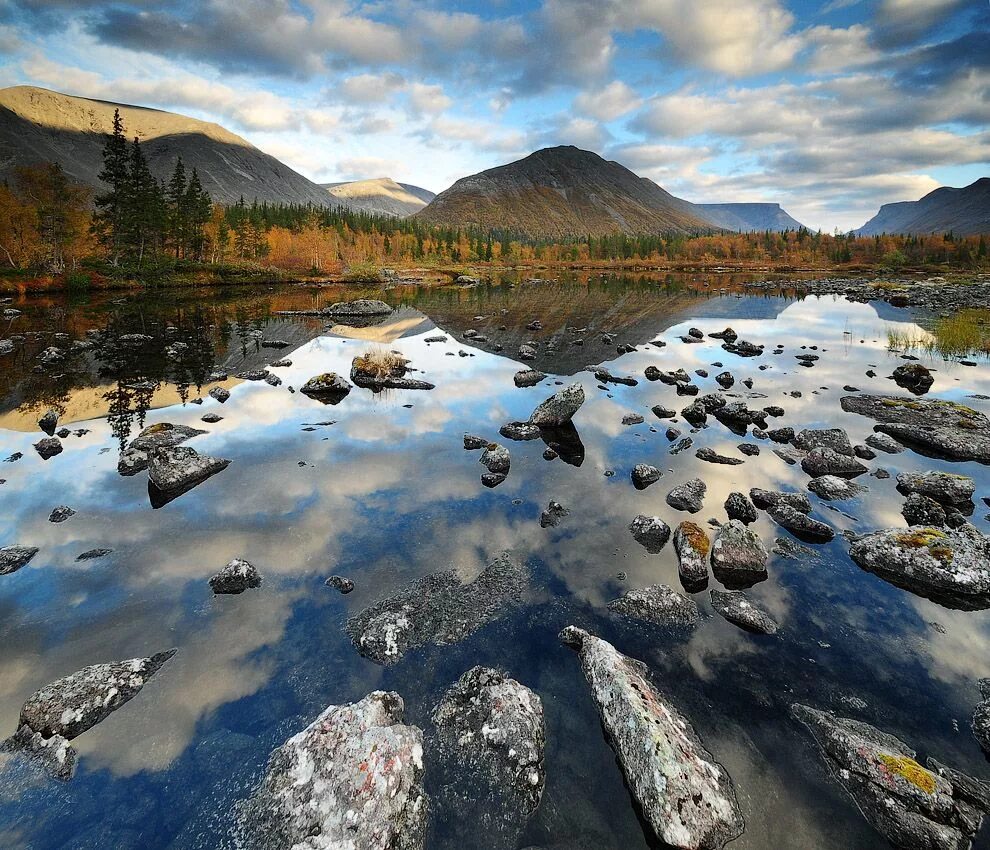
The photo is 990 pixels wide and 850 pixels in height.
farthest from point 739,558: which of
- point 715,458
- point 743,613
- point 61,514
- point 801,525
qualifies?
point 61,514

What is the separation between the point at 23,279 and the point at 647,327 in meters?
96.7

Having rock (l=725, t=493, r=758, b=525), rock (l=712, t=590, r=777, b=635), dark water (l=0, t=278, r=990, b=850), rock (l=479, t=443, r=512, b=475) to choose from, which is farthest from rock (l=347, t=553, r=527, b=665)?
rock (l=725, t=493, r=758, b=525)

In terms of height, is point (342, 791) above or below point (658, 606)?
above

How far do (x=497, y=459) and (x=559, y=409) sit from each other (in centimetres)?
583

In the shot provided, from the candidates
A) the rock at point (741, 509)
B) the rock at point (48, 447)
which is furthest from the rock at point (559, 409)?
the rock at point (48, 447)

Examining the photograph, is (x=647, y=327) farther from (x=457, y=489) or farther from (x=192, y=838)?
(x=192, y=838)

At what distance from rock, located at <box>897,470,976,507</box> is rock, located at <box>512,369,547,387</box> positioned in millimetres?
18637

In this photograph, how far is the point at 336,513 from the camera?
14281 mm

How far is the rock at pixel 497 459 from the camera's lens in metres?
17.3

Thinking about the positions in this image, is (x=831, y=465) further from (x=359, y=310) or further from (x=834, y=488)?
(x=359, y=310)

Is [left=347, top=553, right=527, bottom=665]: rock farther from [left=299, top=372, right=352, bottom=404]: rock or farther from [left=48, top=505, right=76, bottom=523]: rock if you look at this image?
[left=299, top=372, right=352, bottom=404]: rock

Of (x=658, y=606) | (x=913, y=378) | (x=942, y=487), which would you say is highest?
(x=913, y=378)

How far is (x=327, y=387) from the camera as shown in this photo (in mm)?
27688

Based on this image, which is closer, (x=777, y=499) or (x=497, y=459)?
(x=777, y=499)
